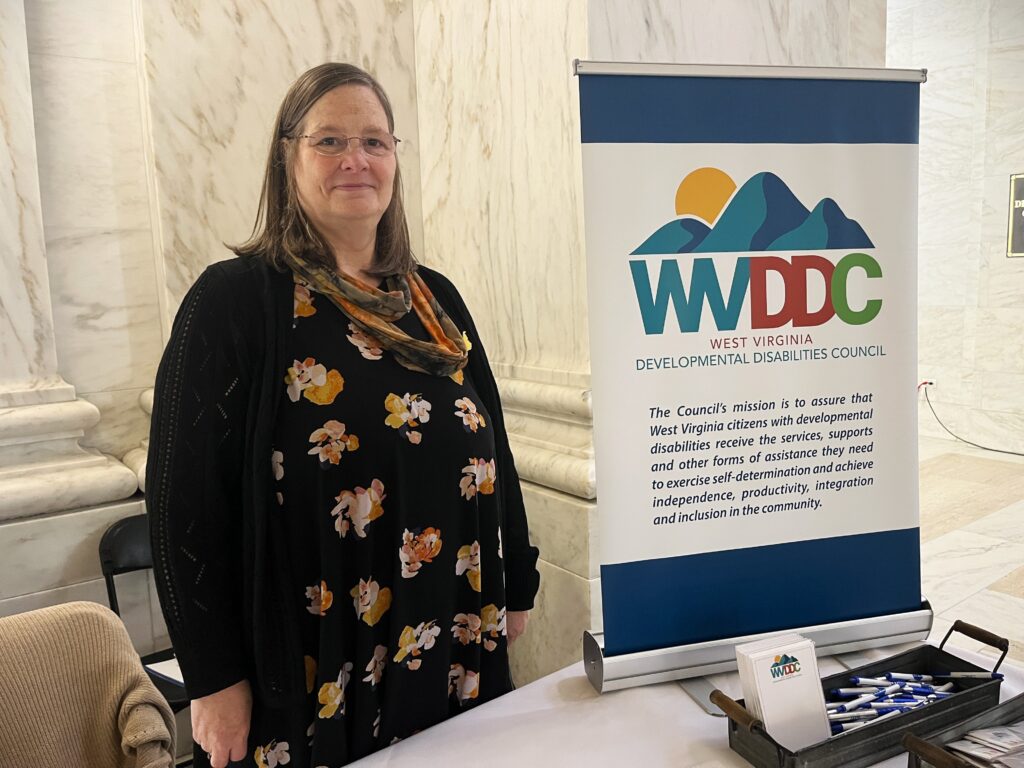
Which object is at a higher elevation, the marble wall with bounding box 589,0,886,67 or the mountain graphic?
the marble wall with bounding box 589,0,886,67

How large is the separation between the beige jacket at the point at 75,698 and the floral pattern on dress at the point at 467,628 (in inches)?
22.8

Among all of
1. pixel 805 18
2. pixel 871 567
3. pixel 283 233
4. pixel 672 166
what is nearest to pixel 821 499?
pixel 871 567

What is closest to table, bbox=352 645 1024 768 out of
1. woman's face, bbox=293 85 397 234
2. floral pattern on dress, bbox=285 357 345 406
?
floral pattern on dress, bbox=285 357 345 406

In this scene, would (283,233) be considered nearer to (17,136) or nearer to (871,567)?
(871,567)

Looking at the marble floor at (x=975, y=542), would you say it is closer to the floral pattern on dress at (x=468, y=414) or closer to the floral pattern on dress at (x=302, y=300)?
the floral pattern on dress at (x=468, y=414)

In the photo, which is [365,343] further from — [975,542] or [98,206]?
[975,542]

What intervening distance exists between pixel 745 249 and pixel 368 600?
0.88 meters

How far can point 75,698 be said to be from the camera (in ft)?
5.07

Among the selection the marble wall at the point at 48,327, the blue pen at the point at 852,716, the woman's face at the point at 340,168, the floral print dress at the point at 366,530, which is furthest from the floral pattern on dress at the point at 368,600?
the marble wall at the point at 48,327

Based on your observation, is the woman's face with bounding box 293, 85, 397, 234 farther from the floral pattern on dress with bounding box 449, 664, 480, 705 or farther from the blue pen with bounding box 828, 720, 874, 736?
the blue pen with bounding box 828, 720, 874, 736

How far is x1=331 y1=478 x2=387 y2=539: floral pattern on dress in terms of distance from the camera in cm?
138

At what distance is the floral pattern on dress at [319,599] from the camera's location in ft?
4.51

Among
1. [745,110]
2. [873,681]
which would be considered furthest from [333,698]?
[745,110]

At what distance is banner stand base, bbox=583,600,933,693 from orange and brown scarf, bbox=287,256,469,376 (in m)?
0.55
